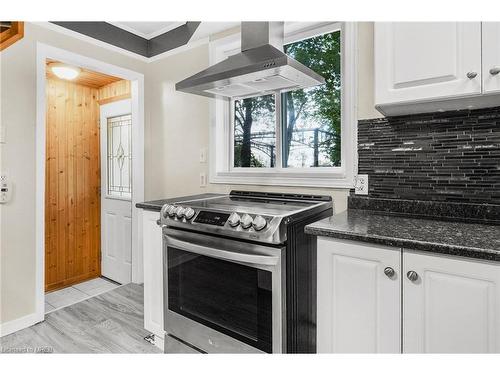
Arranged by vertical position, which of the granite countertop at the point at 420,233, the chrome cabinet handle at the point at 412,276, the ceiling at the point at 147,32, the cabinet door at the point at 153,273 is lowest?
the cabinet door at the point at 153,273

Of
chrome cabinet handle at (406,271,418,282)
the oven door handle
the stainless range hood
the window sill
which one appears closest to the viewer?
chrome cabinet handle at (406,271,418,282)

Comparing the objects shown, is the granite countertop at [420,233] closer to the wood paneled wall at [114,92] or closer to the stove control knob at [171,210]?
the stove control knob at [171,210]

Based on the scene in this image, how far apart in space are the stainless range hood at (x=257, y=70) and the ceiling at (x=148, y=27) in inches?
50.7

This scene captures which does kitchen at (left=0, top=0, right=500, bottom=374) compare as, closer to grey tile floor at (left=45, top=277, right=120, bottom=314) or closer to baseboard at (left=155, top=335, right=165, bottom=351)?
baseboard at (left=155, top=335, right=165, bottom=351)

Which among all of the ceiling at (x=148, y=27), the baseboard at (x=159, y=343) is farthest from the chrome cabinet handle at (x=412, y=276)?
the ceiling at (x=148, y=27)

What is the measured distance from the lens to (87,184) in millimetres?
3533

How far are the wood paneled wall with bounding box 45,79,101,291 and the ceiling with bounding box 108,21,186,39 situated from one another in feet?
3.30

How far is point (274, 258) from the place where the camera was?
4.66 feet

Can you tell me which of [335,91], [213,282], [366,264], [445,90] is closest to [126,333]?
[213,282]

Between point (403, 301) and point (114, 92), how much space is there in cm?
338

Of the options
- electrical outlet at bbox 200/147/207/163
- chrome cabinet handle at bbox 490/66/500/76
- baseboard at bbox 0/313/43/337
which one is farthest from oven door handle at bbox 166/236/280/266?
baseboard at bbox 0/313/43/337

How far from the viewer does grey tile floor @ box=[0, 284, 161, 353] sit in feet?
6.71

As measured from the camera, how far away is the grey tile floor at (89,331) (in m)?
2.04
